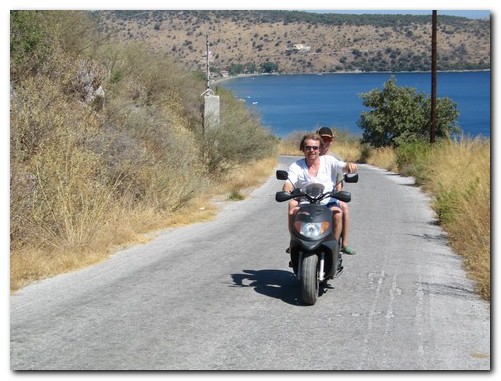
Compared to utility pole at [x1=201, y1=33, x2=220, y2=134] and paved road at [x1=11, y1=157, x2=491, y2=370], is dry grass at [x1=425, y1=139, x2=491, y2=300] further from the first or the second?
utility pole at [x1=201, y1=33, x2=220, y2=134]

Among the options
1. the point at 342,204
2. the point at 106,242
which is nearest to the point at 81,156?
the point at 106,242

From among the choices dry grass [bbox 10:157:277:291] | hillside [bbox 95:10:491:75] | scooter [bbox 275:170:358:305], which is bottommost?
dry grass [bbox 10:157:277:291]

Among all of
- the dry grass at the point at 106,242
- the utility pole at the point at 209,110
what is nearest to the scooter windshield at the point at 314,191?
the dry grass at the point at 106,242

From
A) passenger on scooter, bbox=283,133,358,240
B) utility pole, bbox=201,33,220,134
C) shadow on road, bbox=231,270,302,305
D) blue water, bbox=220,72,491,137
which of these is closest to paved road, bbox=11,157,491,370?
shadow on road, bbox=231,270,302,305

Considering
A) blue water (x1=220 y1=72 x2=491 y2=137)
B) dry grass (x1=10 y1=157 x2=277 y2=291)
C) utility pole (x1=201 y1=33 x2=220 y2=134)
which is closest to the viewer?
dry grass (x1=10 y1=157 x2=277 y2=291)

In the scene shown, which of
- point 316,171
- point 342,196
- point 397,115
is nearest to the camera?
point 342,196

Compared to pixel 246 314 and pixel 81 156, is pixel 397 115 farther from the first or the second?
pixel 246 314

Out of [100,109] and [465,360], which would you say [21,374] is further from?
[100,109]
